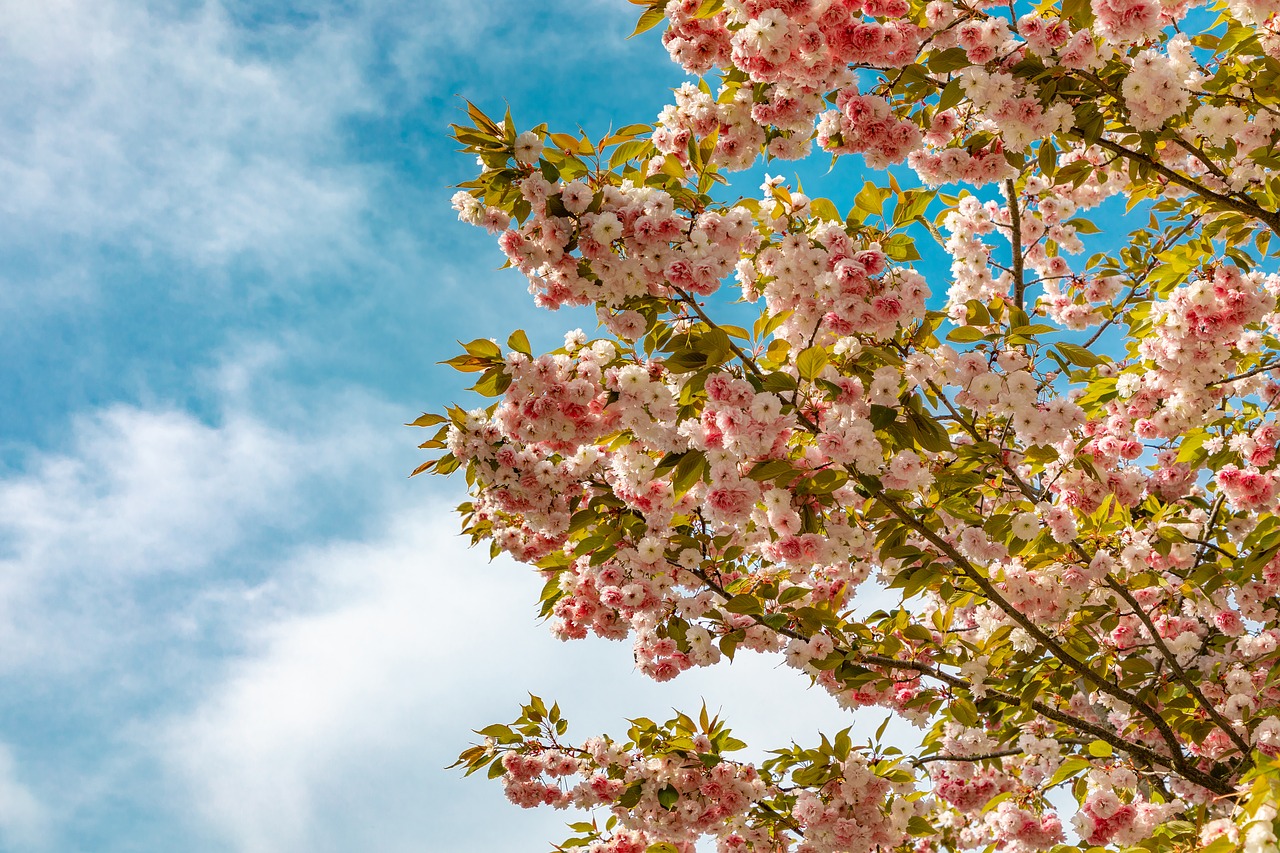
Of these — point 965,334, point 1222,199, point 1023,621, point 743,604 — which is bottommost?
point 1023,621

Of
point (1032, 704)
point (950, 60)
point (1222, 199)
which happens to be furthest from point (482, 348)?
point (1222, 199)

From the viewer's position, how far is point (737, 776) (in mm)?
5512

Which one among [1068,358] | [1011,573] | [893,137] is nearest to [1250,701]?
[1011,573]

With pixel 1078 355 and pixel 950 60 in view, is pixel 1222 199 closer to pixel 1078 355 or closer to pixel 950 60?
pixel 1078 355

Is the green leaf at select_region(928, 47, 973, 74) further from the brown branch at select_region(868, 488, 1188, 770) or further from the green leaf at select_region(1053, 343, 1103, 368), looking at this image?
the brown branch at select_region(868, 488, 1188, 770)

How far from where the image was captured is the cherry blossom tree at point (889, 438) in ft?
13.7

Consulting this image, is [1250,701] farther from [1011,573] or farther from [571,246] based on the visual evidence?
[571,246]

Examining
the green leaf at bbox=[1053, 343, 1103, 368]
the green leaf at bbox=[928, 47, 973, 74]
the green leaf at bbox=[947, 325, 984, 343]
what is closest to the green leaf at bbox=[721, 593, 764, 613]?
the green leaf at bbox=[947, 325, 984, 343]

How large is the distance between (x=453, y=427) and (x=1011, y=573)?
10.1 ft

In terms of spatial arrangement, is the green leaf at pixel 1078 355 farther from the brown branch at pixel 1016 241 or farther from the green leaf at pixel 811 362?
the brown branch at pixel 1016 241

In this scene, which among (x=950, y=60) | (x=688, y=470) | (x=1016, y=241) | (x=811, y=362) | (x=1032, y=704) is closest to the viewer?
(x=811, y=362)

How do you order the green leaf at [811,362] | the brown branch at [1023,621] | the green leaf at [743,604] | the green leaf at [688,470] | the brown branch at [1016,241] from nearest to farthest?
the green leaf at [811,362], the green leaf at [688,470], the brown branch at [1023,621], the green leaf at [743,604], the brown branch at [1016,241]

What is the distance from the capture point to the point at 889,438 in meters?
4.64

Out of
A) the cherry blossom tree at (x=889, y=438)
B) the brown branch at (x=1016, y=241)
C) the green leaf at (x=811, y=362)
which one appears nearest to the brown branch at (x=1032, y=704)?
the cherry blossom tree at (x=889, y=438)
